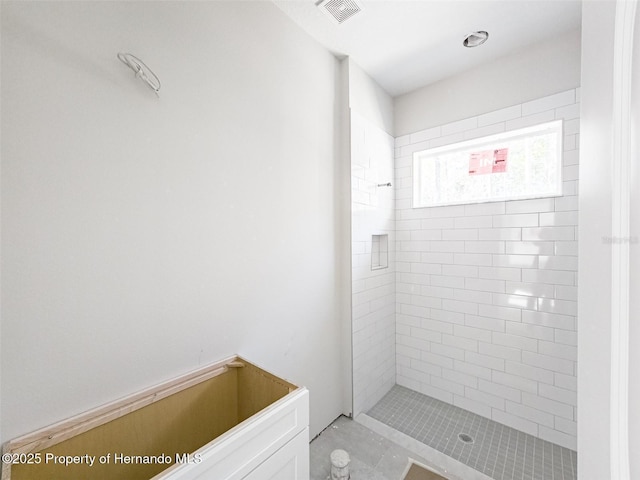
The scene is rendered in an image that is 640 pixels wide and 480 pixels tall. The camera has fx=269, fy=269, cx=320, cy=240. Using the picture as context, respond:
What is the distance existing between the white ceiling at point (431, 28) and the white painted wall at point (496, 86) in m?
0.07

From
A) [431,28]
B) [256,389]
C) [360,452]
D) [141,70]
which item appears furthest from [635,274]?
[431,28]

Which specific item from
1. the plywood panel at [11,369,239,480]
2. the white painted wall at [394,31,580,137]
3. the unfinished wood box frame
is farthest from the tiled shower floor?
the white painted wall at [394,31,580,137]

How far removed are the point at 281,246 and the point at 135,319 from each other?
0.77 meters

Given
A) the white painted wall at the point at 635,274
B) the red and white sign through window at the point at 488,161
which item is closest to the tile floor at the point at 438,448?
the white painted wall at the point at 635,274

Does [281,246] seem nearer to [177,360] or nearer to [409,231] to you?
[177,360]

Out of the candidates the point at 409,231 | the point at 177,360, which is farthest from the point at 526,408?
the point at 177,360

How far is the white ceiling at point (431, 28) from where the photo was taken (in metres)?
1.52

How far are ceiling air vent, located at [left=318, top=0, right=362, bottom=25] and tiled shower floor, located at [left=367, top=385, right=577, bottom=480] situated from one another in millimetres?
2648

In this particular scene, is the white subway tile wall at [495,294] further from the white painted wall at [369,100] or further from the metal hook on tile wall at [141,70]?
the metal hook on tile wall at [141,70]

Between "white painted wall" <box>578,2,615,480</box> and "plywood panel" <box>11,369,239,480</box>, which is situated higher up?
"white painted wall" <box>578,2,615,480</box>

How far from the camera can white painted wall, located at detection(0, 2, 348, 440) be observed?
80 cm

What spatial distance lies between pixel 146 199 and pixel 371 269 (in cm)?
161

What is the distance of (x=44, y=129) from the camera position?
82 centimetres

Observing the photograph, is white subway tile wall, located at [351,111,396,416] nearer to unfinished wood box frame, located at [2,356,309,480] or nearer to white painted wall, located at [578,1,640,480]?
unfinished wood box frame, located at [2,356,309,480]
